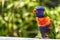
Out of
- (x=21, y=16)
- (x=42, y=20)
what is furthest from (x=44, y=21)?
(x=21, y=16)

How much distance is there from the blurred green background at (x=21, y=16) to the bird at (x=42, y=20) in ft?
0.12

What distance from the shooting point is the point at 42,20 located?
4.37 feet

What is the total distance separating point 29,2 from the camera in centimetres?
139

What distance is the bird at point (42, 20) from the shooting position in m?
1.33

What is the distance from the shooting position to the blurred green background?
4.47 ft

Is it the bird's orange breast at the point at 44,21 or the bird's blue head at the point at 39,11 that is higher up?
the bird's blue head at the point at 39,11

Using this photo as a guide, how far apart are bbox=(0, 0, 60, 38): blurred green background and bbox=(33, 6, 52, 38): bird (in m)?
0.04

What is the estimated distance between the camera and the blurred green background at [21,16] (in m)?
1.36

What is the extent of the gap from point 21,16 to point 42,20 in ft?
0.69

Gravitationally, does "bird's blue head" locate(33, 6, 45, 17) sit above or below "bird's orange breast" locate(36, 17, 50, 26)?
above

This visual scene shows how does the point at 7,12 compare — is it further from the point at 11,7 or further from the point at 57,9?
the point at 57,9

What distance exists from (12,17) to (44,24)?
0.31 meters

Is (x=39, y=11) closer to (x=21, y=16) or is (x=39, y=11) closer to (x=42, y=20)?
(x=42, y=20)

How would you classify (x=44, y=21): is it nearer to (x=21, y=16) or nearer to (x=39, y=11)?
(x=39, y=11)
